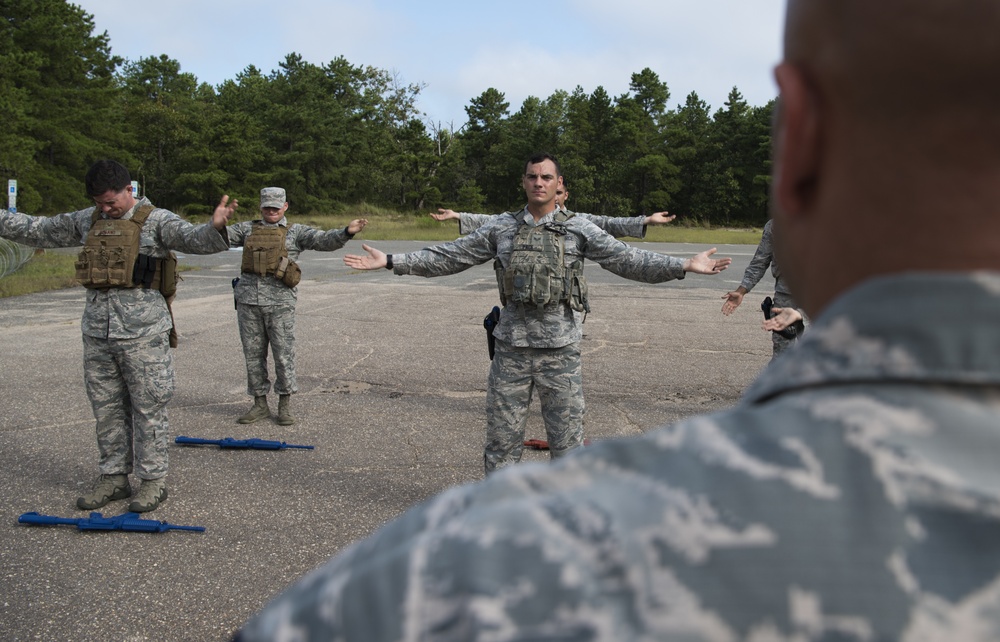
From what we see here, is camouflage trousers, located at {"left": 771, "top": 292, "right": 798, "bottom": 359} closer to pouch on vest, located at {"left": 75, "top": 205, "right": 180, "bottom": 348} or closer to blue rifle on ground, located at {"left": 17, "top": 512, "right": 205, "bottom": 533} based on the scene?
blue rifle on ground, located at {"left": 17, "top": 512, "right": 205, "bottom": 533}

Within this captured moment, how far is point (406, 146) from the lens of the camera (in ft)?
214

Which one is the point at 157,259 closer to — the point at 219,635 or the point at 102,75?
the point at 219,635

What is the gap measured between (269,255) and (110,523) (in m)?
3.17

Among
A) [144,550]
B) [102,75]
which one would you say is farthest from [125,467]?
[102,75]

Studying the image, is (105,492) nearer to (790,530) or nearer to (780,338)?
(780,338)

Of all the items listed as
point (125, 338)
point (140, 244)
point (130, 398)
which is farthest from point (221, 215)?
point (130, 398)

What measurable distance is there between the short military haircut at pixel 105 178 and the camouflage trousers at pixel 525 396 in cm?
269

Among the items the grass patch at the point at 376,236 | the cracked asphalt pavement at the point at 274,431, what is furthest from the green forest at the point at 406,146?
the cracked asphalt pavement at the point at 274,431

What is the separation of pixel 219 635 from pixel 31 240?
141 inches

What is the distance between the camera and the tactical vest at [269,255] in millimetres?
7574

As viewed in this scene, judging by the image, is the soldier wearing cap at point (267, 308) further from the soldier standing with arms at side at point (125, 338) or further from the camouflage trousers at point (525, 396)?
the camouflage trousers at point (525, 396)

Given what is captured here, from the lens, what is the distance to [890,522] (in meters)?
0.66

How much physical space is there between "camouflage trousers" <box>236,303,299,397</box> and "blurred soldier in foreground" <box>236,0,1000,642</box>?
7.00 meters

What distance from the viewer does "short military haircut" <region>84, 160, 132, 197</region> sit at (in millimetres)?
5414
